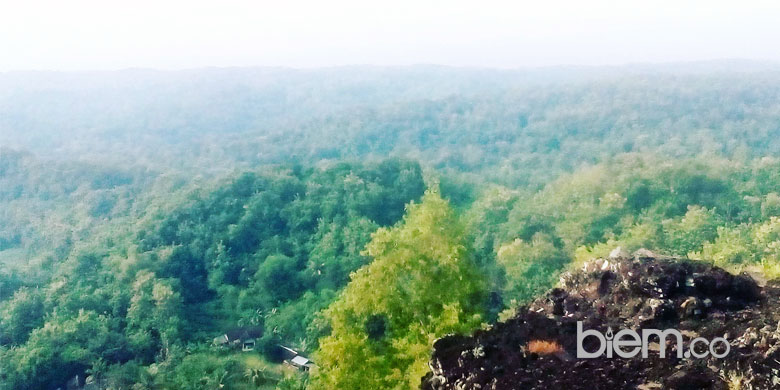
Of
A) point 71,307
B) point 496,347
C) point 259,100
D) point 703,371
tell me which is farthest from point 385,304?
point 259,100

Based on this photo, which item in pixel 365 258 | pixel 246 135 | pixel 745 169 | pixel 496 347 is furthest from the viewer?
pixel 246 135

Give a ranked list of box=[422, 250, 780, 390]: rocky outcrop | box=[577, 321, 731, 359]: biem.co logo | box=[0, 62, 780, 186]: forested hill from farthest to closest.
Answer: box=[0, 62, 780, 186]: forested hill, box=[577, 321, 731, 359]: biem.co logo, box=[422, 250, 780, 390]: rocky outcrop

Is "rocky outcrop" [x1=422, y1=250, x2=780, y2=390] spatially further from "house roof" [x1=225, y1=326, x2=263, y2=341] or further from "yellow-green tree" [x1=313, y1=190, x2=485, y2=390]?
A: "house roof" [x1=225, y1=326, x2=263, y2=341]

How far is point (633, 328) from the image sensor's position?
9.78 m

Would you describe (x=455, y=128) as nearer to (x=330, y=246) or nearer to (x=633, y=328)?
(x=330, y=246)

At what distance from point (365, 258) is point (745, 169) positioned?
93.5 ft

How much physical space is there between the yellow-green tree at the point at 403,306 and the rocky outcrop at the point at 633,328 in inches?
85.3

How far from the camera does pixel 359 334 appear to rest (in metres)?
13.7

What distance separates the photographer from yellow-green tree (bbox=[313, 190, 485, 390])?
504 inches

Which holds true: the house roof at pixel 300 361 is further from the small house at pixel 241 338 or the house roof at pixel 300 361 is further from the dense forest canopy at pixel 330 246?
the small house at pixel 241 338

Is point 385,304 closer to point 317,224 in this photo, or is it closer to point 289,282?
point 289,282

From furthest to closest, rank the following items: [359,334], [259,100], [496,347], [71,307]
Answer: [259,100], [71,307], [359,334], [496,347]

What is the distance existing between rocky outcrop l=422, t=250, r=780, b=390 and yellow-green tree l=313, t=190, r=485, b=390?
217 cm

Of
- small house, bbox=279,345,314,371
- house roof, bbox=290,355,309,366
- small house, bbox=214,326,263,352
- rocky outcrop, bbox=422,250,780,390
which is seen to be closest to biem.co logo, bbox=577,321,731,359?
rocky outcrop, bbox=422,250,780,390
